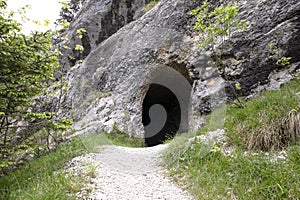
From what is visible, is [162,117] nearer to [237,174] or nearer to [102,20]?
[102,20]

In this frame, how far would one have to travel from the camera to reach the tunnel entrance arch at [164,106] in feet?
33.8

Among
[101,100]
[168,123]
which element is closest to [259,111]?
[101,100]

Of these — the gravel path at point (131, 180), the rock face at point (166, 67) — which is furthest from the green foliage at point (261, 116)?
the gravel path at point (131, 180)

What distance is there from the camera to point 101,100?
33.6 feet

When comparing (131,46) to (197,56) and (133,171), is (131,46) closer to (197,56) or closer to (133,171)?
(197,56)

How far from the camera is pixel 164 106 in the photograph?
13742 millimetres

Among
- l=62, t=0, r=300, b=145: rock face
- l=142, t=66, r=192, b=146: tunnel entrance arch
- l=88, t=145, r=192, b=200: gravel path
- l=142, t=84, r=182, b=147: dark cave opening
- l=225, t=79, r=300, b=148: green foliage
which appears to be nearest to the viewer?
l=88, t=145, r=192, b=200: gravel path

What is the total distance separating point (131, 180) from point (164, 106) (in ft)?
31.9

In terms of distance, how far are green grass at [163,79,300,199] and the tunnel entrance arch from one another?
509 cm

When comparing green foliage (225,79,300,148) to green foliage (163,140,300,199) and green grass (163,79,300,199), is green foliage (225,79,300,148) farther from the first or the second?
green foliage (163,140,300,199)

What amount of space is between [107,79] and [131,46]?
6.59 feet

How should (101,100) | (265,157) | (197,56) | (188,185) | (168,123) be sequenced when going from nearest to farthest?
(265,157), (188,185), (197,56), (101,100), (168,123)

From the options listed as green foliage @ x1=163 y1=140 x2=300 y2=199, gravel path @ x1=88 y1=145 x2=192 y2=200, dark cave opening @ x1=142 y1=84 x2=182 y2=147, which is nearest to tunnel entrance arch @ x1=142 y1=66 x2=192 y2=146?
dark cave opening @ x1=142 y1=84 x2=182 y2=147

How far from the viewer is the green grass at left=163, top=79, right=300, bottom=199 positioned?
9.53 ft
